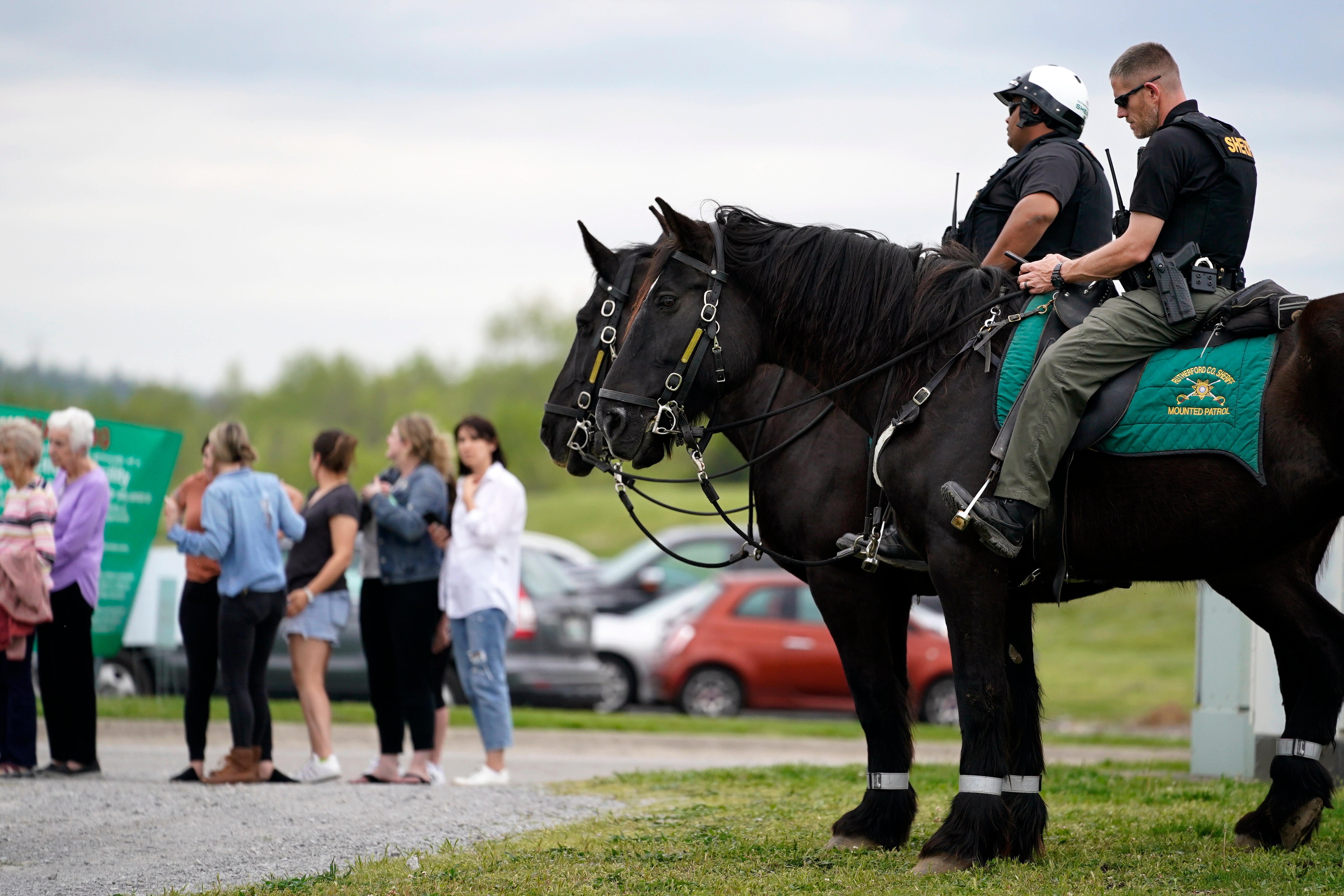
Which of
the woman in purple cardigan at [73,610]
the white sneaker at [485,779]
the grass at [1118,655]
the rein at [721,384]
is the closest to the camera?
the rein at [721,384]

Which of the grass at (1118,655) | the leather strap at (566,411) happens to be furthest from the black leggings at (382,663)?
the grass at (1118,655)

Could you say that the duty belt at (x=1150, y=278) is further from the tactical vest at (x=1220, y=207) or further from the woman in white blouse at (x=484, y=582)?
the woman in white blouse at (x=484, y=582)

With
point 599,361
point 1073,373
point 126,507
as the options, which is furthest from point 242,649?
point 1073,373

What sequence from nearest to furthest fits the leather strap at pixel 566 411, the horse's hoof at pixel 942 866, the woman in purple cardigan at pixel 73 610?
the horse's hoof at pixel 942 866 < the leather strap at pixel 566 411 < the woman in purple cardigan at pixel 73 610

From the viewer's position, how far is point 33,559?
959 centimetres

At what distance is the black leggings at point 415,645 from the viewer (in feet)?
Answer: 32.5

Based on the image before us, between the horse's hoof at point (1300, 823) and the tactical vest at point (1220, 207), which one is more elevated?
the tactical vest at point (1220, 207)

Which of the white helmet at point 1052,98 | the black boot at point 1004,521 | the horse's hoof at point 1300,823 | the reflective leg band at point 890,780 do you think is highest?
the white helmet at point 1052,98

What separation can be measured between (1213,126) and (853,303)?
158 centimetres

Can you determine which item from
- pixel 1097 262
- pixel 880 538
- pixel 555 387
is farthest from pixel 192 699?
pixel 1097 262

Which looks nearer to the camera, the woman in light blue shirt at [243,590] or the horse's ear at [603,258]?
the horse's ear at [603,258]

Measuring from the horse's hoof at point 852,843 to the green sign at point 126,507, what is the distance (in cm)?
783

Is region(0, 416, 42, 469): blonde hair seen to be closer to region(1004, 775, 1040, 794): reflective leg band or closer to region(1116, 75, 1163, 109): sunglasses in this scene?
region(1004, 775, 1040, 794): reflective leg band

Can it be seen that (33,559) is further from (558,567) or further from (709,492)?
(558,567)
